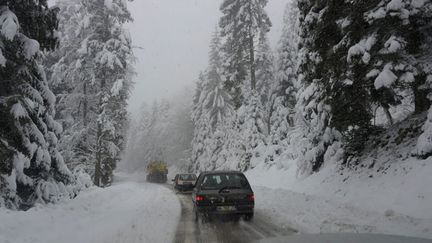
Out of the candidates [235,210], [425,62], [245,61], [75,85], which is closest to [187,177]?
[75,85]

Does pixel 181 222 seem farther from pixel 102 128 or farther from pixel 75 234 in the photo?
pixel 102 128

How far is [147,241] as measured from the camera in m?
8.18

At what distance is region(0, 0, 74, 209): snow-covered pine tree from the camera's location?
877cm

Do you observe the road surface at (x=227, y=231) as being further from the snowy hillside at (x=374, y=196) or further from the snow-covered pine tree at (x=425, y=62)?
the snow-covered pine tree at (x=425, y=62)

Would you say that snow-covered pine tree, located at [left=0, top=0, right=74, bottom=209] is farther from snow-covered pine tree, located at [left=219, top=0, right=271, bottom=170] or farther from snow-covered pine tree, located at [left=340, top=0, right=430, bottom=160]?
snow-covered pine tree, located at [left=219, top=0, right=271, bottom=170]

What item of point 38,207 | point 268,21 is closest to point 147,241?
point 38,207

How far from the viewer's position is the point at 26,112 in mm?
8844

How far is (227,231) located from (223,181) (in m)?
2.58

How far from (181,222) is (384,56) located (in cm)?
740

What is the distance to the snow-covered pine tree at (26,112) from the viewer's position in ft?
28.8

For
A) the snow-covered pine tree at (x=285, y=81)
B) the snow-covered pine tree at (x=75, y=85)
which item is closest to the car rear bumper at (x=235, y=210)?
the snow-covered pine tree at (x=75, y=85)

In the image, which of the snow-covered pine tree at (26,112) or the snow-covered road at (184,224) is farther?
the snow-covered pine tree at (26,112)

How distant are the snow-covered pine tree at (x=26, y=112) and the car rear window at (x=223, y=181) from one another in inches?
189

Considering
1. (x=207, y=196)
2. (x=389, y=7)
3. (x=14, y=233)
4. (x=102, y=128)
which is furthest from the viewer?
(x=102, y=128)
